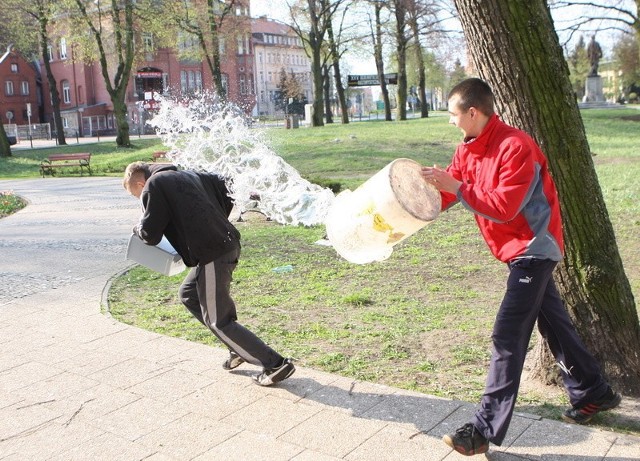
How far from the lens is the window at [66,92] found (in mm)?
78188

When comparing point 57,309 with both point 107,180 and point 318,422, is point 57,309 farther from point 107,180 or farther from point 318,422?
point 107,180

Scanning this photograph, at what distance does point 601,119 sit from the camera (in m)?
37.6

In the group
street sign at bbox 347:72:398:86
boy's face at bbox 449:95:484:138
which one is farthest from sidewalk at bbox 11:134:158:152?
boy's face at bbox 449:95:484:138

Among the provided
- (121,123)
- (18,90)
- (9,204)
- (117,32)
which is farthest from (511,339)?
(18,90)

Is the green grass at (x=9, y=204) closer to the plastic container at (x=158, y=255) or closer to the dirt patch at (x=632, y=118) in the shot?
the plastic container at (x=158, y=255)

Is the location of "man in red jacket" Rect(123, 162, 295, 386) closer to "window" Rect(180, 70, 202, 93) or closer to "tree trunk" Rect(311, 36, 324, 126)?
"tree trunk" Rect(311, 36, 324, 126)

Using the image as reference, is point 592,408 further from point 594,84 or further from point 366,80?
point 594,84

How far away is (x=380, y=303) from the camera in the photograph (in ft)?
23.2

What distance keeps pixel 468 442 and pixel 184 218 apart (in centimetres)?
216

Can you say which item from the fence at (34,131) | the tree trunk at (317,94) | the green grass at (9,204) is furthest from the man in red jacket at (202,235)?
the fence at (34,131)

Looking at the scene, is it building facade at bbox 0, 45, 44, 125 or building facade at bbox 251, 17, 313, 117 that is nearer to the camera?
building facade at bbox 0, 45, 44, 125

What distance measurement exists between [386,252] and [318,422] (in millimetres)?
1075

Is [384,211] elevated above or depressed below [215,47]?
below

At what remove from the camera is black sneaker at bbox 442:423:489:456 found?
3.69m
